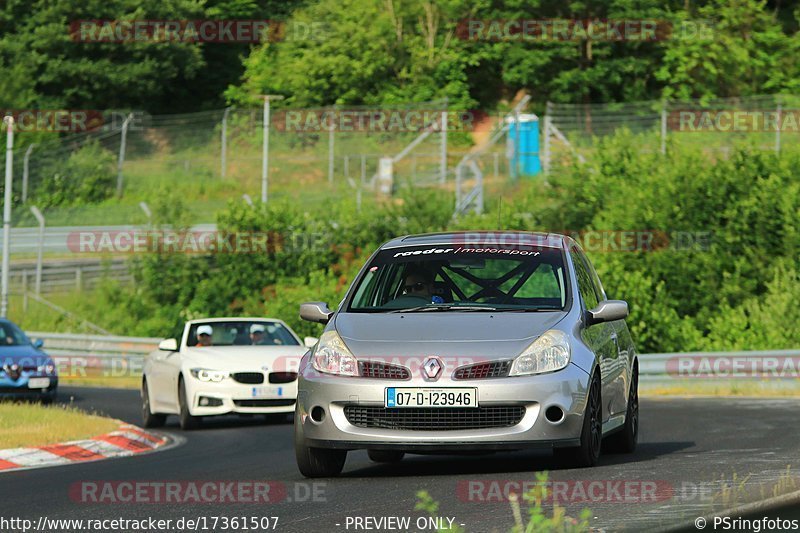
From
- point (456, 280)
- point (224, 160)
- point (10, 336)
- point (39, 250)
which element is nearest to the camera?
point (456, 280)

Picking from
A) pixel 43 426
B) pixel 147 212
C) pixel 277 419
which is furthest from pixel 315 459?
pixel 147 212

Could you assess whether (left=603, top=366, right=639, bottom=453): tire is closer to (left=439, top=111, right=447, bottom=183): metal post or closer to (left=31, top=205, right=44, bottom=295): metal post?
(left=31, top=205, right=44, bottom=295): metal post

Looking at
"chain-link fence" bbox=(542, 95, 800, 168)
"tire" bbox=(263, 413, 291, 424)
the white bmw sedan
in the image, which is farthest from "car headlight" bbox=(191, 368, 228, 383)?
"chain-link fence" bbox=(542, 95, 800, 168)

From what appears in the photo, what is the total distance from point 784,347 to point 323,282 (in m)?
13.7

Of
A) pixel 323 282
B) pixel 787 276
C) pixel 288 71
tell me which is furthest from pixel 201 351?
pixel 288 71

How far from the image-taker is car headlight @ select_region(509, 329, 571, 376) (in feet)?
34.3

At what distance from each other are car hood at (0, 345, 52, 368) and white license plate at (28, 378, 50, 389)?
10.7 inches

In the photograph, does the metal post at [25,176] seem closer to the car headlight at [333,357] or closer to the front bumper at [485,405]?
the car headlight at [333,357]

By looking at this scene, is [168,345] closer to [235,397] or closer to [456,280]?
[235,397]

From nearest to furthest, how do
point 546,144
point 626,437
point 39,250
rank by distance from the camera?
1. point 626,437
2. point 39,250
3. point 546,144

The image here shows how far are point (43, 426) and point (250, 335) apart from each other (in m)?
5.22

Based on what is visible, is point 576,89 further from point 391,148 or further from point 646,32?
point 391,148

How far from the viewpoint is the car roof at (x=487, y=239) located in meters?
12.1

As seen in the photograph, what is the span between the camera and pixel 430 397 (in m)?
10.4
